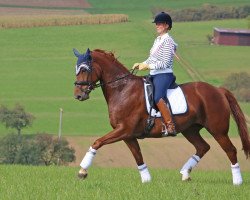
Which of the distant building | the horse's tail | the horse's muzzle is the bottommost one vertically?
the distant building

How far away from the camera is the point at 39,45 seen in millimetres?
79750

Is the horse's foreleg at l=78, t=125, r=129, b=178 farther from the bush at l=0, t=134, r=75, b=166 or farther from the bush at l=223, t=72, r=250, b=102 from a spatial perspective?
the bush at l=223, t=72, r=250, b=102

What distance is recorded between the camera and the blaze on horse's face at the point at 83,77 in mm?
13758

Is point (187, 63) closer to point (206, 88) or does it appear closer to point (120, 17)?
point (120, 17)

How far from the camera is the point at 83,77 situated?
13852 mm

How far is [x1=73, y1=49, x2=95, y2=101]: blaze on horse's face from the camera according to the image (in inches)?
542

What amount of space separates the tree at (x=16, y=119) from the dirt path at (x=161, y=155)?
4.84 metres

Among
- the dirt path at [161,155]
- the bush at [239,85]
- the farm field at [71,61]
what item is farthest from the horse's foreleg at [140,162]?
the bush at [239,85]

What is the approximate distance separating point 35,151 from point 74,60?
3439 centimetres

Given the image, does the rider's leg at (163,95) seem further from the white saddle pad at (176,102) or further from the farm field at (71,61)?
the farm field at (71,61)

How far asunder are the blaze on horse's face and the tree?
36611 millimetres

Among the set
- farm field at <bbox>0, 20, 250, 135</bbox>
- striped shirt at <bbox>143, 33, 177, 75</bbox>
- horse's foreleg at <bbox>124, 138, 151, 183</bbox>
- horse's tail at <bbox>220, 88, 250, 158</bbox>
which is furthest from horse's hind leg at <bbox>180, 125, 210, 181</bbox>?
farm field at <bbox>0, 20, 250, 135</bbox>

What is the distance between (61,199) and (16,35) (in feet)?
243

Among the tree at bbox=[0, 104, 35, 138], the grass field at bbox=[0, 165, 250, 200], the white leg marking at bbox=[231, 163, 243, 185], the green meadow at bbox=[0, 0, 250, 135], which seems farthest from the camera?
the green meadow at bbox=[0, 0, 250, 135]
